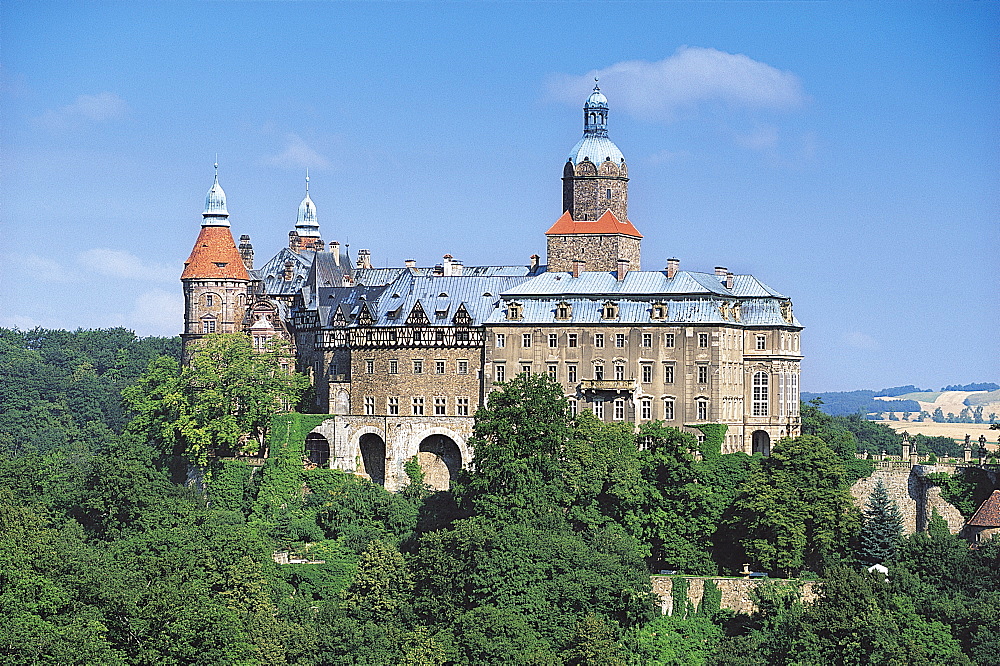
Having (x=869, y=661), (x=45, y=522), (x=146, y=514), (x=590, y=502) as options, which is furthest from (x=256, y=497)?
(x=869, y=661)

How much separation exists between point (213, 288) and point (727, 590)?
3653cm

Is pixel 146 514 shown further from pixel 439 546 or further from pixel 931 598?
pixel 931 598

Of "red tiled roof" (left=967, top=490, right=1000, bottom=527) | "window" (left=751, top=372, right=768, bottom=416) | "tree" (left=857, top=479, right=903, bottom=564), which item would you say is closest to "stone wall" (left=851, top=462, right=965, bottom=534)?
"red tiled roof" (left=967, top=490, right=1000, bottom=527)

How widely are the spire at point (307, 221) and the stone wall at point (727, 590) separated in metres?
41.5

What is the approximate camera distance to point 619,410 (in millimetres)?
96562

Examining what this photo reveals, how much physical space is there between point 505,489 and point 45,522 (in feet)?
76.8

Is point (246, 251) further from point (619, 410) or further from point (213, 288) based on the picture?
point (619, 410)

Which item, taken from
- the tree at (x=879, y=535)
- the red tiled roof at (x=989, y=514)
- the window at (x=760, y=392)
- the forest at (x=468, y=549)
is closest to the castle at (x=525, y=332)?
the window at (x=760, y=392)

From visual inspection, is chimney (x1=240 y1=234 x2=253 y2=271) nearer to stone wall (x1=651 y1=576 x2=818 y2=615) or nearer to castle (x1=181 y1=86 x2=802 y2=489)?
castle (x1=181 y1=86 x2=802 y2=489)

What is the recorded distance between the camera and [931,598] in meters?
84.6

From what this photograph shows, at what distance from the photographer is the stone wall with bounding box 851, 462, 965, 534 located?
3565 inches

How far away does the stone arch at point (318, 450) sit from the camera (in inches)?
3954

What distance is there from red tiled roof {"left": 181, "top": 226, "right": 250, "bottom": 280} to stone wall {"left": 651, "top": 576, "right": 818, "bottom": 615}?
32910 millimetres

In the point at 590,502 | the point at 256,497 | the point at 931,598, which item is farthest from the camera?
the point at 256,497
